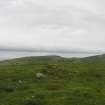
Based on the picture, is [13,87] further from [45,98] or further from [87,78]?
[87,78]

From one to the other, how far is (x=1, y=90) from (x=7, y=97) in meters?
6.01

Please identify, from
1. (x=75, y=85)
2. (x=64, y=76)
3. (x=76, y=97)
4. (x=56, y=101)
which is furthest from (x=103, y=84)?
(x=56, y=101)

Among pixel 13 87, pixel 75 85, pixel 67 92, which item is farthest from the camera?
pixel 75 85

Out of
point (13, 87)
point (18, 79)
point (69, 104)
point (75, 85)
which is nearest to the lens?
point (69, 104)

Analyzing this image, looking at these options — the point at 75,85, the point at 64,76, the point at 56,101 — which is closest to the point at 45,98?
the point at 56,101

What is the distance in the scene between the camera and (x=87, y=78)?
73375mm

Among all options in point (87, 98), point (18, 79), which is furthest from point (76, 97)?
point (18, 79)

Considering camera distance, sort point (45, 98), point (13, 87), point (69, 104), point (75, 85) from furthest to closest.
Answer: point (75, 85)
point (13, 87)
point (45, 98)
point (69, 104)

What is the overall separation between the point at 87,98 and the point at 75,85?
13.1m

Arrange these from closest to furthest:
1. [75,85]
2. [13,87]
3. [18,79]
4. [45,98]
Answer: [45,98] → [13,87] → [75,85] → [18,79]

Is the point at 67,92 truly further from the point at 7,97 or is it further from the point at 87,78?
the point at 87,78

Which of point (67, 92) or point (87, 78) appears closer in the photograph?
point (67, 92)

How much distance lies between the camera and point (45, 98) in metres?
49.7

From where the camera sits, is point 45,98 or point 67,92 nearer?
point 45,98
